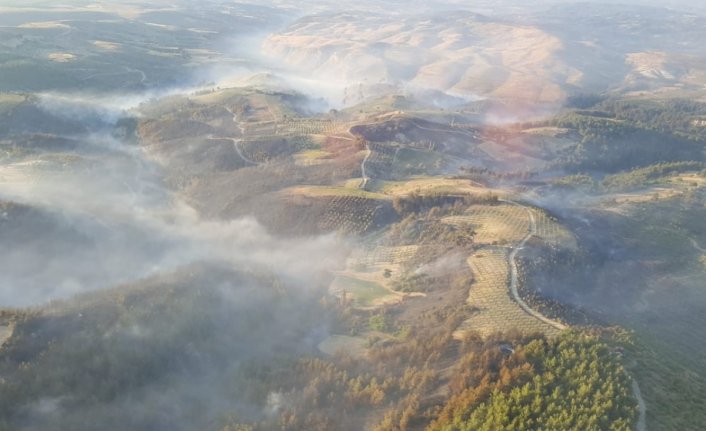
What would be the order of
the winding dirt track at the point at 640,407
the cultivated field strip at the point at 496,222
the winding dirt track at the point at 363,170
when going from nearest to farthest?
1. the winding dirt track at the point at 640,407
2. the cultivated field strip at the point at 496,222
3. the winding dirt track at the point at 363,170

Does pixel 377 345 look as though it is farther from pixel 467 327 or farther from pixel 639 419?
pixel 639 419

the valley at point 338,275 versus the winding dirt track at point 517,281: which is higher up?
the winding dirt track at point 517,281

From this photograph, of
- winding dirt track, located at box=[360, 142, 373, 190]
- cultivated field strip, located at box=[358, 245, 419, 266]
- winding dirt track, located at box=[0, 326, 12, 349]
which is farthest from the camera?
winding dirt track, located at box=[360, 142, 373, 190]

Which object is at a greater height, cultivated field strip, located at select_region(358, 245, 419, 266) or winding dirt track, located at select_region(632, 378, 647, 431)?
winding dirt track, located at select_region(632, 378, 647, 431)

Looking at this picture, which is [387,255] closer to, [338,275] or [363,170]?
[338,275]

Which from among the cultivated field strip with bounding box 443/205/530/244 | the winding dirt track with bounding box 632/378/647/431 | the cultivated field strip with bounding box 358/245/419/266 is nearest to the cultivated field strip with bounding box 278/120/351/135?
the cultivated field strip with bounding box 443/205/530/244

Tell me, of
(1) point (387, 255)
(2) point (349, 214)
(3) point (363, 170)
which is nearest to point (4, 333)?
(1) point (387, 255)

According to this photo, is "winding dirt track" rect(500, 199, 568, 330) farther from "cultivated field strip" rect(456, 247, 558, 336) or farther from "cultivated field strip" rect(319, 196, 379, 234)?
"cultivated field strip" rect(319, 196, 379, 234)

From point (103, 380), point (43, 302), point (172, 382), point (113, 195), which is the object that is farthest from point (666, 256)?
point (113, 195)

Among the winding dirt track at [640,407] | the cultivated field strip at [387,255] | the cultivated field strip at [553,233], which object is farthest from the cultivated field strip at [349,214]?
the winding dirt track at [640,407]

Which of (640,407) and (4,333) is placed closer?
(640,407)

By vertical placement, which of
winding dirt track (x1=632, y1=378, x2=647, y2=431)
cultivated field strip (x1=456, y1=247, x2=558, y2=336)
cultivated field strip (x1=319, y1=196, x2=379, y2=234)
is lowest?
cultivated field strip (x1=319, y1=196, x2=379, y2=234)

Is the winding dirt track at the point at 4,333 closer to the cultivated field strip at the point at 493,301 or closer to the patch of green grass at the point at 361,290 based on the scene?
the patch of green grass at the point at 361,290
